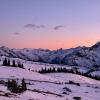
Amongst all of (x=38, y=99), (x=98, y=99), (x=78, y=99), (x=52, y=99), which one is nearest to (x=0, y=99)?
(x=38, y=99)

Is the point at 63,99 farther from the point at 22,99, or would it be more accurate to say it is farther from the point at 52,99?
the point at 22,99

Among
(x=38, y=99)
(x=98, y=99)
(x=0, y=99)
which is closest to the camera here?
(x=0, y=99)

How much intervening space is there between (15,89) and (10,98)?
1501 cm

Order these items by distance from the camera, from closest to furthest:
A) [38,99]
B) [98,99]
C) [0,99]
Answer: [0,99] < [38,99] < [98,99]

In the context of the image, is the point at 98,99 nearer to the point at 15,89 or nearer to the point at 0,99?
the point at 15,89

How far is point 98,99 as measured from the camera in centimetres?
11875

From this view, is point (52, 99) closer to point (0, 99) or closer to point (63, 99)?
point (63, 99)

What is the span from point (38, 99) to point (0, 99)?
47.2ft

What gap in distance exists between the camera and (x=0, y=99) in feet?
237

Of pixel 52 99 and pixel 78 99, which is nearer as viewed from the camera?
pixel 52 99

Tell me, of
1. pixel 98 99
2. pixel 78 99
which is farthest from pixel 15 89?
pixel 98 99

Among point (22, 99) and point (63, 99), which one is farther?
point (63, 99)

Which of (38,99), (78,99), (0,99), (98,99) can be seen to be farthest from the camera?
(98,99)

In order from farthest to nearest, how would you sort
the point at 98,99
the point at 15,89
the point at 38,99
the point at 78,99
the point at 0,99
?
the point at 98,99
the point at 78,99
the point at 15,89
the point at 38,99
the point at 0,99
